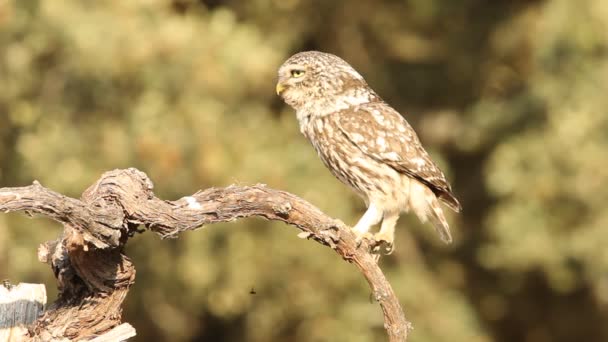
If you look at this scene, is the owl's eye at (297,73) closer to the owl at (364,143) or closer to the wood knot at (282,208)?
the owl at (364,143)

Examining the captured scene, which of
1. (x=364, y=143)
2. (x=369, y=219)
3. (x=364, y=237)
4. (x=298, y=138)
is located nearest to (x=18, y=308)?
(x=364, y=237)

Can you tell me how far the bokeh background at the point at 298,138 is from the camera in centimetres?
757

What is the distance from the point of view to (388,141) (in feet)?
14.9

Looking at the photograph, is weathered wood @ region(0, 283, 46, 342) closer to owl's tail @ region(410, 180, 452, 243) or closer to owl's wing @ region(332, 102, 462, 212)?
owl's wing @ region(332, 102, 462, 212)

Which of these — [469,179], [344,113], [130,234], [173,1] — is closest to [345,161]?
[344,113]

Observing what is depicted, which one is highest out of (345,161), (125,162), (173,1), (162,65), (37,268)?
(173,1)

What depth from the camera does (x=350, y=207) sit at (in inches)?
335

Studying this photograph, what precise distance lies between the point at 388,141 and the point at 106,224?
1.78 metres

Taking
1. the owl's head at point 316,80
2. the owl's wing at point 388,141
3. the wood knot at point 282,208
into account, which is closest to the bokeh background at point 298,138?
the owl's head at point 316,80

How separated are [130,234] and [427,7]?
7.52m

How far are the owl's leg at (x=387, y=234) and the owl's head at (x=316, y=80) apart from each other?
0.52m

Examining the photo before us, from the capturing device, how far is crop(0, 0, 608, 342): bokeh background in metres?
7.57

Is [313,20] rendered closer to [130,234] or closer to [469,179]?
[469,179]

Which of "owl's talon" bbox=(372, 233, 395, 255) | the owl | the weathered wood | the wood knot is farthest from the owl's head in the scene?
the weathered wood
